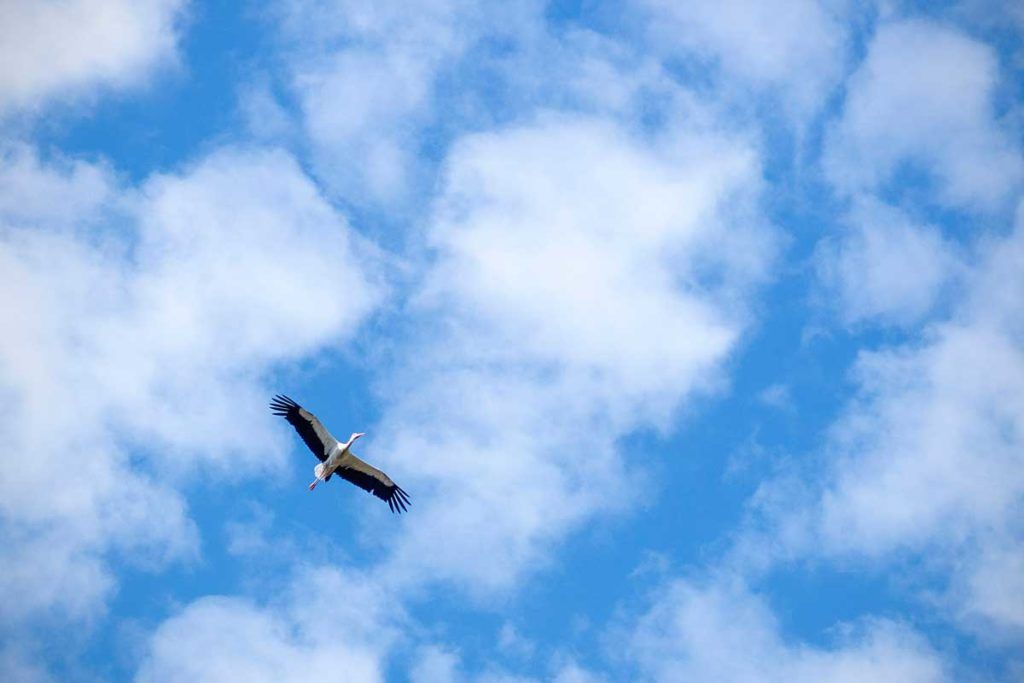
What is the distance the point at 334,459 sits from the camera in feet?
174

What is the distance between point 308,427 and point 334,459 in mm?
1987

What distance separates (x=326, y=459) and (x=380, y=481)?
2747 mm

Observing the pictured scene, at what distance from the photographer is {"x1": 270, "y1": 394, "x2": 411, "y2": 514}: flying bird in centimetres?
5188

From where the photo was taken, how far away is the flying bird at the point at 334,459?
2042 inches

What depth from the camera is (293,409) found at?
5162 cm

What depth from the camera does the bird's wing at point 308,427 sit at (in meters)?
51.4

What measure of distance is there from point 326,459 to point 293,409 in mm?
3157

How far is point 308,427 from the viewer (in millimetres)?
52312

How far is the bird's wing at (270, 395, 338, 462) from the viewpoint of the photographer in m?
51.4

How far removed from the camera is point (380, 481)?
179 ft
